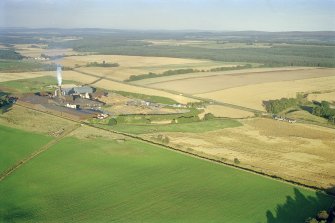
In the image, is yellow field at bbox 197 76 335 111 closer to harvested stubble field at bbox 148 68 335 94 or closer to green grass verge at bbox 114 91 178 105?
harvested stubble field at bbox 148 68 335 94

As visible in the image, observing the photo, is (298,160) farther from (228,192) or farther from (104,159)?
(104,159)

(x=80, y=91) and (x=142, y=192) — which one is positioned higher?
(x=80, y=91)

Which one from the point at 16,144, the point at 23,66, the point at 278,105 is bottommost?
the point at 16,144

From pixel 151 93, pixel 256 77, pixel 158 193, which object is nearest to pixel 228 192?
pixel 158 193

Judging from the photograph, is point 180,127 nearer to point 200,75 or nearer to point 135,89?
point 135,89

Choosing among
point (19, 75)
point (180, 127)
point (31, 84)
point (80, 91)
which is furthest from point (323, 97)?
point (19, 75)

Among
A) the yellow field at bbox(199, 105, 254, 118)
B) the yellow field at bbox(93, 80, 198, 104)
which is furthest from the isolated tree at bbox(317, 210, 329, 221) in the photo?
the yellow field at bbox(93, 80, 198, 104)

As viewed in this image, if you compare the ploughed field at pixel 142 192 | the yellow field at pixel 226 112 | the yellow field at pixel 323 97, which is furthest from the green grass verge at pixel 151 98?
the ploughed field at pixel 142 192
